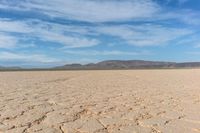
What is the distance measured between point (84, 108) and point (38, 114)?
852mm

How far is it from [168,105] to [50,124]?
2.40 metres

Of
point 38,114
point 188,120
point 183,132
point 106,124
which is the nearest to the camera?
point 183,132

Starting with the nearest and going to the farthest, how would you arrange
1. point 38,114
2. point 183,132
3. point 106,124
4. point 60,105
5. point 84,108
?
point 183,132
point 106,124
point 38,114
point 84,108
point 60,105

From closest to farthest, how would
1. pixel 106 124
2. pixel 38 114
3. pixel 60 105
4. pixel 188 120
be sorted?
pixel 106 124, pixel 188 120, pixel 38 114, pixel 60 105

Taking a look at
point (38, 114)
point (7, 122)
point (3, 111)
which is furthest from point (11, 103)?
point (7, 122)

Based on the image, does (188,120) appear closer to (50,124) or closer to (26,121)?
(50,124)

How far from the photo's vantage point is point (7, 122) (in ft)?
13.7

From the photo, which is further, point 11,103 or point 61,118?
point 11,103

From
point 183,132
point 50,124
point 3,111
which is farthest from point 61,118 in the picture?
point 183,132

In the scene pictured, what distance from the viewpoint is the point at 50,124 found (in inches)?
160

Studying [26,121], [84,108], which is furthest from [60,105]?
[26,121]

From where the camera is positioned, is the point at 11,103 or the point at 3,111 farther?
the point at 11,103

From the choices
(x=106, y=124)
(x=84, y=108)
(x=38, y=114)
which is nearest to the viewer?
(x=106, y=124)

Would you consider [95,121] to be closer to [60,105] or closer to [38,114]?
[38,114]
